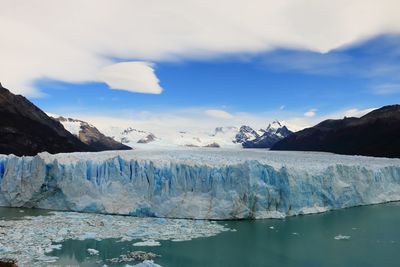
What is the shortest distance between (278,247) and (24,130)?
47.7m

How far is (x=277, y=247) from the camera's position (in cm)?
1415

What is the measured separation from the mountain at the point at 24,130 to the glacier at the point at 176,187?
29.8 m

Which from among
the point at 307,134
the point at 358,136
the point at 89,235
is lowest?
the point at 89,235

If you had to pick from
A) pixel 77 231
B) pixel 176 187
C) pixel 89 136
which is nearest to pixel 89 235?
pixel 77 231

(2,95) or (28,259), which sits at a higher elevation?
(2,95)

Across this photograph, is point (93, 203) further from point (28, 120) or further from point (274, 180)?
point (28, 120)

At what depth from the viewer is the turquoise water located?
1244cm

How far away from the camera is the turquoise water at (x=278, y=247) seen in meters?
12.4

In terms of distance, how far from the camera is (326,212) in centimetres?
1992

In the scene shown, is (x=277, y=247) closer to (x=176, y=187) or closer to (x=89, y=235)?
(x=176, y=187)

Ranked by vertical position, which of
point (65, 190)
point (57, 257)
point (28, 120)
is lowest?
point (57, 257)

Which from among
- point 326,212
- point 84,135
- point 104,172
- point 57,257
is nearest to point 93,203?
point 104,172

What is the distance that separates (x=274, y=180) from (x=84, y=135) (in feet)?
287

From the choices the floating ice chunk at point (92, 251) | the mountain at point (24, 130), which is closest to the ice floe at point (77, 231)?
→ the floating ice chunk at point (92, 251)
